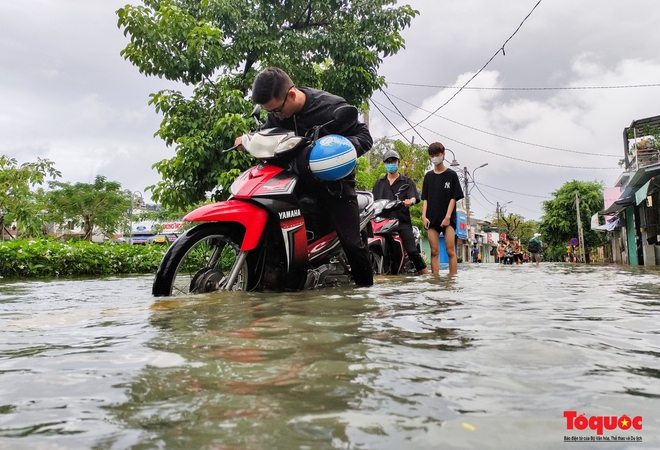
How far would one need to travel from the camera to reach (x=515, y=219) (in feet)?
224

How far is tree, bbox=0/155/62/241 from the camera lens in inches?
375

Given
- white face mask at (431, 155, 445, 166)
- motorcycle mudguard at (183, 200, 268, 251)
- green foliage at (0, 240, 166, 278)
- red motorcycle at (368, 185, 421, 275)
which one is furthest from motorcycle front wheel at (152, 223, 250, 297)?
green foliage at (0, 240, 166, 278)

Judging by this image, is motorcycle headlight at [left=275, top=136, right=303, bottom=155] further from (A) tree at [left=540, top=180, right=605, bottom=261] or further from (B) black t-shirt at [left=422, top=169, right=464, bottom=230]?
(A) tree at [left=540, top=180, right=605, bottom=261]

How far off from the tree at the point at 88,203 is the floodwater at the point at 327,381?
122 ft

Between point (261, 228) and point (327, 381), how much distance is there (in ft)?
7.28

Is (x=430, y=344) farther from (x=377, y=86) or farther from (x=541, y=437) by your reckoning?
(x=377, y=86)

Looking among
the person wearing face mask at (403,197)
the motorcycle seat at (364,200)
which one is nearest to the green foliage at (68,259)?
the person wearing face mask at (403,197)

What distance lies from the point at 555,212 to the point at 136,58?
43793mm

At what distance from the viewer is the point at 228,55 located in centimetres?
895

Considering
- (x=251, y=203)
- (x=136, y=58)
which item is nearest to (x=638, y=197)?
(x=136, y=58)

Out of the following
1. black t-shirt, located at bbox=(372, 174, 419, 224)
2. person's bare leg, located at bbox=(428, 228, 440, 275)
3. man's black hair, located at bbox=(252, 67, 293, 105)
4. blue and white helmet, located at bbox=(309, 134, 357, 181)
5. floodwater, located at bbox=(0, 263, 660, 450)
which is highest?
man's black hair, located at bbox=(252, 67, 293, 105)

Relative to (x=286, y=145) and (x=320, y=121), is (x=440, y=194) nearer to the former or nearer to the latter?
(x=320, y=121)
